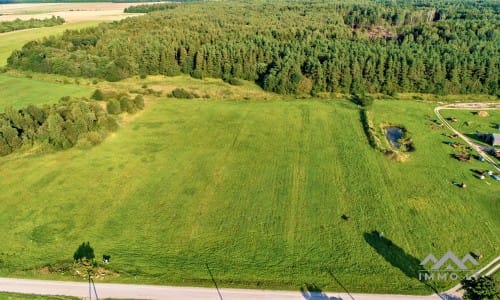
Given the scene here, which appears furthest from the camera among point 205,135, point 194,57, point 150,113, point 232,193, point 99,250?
point 194,57

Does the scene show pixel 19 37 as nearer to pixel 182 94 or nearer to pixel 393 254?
pixel 182 94

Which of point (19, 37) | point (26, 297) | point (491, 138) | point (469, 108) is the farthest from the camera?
point (19, 37)

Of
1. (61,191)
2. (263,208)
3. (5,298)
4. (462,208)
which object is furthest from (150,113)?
(462,208)

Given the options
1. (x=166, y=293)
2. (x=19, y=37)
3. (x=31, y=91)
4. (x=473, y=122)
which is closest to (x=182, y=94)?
(x=31, y=91)

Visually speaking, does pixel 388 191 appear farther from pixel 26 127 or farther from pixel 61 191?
pixel 26 127

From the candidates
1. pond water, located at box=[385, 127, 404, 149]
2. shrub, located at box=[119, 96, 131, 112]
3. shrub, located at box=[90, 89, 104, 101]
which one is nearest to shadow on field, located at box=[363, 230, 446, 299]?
pond water, located at box=[385, 127, 404, 149]

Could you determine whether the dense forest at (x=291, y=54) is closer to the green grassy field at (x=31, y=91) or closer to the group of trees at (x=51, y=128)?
the green grassy field at (x=31, y=91)

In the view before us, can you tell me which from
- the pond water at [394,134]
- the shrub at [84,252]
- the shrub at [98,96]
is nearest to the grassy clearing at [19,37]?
the shrub at [98,96]
